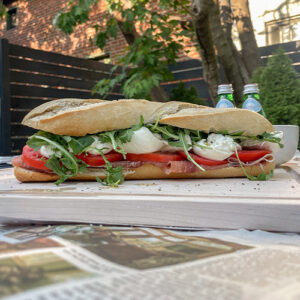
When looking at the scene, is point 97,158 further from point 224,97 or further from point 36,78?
point 36,78

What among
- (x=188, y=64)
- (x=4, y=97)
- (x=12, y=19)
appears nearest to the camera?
(x=4, y=97)

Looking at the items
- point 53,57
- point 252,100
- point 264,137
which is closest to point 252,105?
point 252,100

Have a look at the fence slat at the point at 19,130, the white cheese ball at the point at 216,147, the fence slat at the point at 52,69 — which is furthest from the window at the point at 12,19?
the white cheese ball at the point at 216,147

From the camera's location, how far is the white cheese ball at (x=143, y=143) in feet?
3.87

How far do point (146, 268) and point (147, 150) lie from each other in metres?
0.82

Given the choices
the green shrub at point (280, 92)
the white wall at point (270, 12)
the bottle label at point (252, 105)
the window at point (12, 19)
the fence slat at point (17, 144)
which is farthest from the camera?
the window at point (12, 19)

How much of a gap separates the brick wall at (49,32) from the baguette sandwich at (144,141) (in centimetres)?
711

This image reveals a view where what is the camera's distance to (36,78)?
17.8 feet

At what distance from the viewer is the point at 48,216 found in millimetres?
846

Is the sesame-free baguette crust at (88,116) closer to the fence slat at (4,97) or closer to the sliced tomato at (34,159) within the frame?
the sliced tomato at (34,159)

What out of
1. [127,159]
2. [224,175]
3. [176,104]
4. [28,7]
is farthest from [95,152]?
[28,7]

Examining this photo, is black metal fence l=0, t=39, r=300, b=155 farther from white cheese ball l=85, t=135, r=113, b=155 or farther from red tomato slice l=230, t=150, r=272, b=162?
red tomato slice l=230, t=150, r=272, b=162

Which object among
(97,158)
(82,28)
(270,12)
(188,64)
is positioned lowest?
(97,158)

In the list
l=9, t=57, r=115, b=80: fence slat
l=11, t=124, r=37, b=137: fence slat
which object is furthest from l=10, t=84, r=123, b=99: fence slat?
l=11, t=124, r=37, b=137: fence slat
